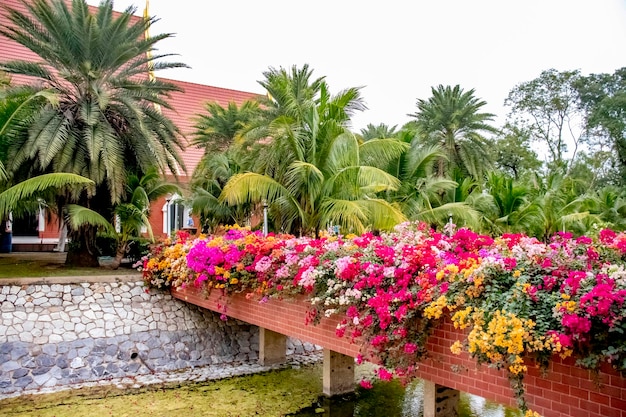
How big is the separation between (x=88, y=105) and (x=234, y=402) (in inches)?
316

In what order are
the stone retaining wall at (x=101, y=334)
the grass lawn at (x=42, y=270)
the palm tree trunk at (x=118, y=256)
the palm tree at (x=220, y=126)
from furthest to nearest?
1. the palm tree at (x=220, y=126)
2. the palm tree trunk at (x=118, y=256)
3. the grass lawn at (x=42, y=270)
4. the stone retaining wall at (x=101, y=334)

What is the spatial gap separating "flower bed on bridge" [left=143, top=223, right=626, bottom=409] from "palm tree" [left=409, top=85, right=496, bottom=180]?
16.2 m

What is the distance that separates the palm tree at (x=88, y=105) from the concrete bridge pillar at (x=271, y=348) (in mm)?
4920

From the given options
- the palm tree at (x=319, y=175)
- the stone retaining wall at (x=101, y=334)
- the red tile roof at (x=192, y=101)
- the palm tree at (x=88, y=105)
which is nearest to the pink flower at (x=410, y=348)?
the palm tree at (x=319, y=175)

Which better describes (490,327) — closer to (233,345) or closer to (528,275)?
(528,275)

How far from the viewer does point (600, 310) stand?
3.41 metres

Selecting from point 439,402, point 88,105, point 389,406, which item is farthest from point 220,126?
point 439,402

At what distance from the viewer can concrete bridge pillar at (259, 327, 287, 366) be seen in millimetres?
11555

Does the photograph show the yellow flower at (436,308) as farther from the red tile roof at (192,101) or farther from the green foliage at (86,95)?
the red tile roof at (192,101)

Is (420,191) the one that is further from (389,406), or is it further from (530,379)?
(530,379)

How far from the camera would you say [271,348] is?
1166 centimetres

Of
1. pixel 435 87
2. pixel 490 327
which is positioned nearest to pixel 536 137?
pixel 435 87

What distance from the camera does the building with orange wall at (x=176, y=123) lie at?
1961cm

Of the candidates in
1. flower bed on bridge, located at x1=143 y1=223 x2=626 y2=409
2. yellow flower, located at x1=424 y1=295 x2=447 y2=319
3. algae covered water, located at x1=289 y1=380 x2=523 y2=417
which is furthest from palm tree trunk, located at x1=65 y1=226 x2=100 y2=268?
yellow flower, located at x1=424 y1=295 x2=447 y2=319
